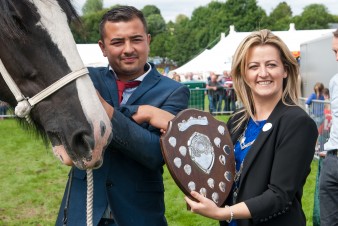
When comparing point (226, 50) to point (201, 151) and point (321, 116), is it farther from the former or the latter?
point (201, 151)

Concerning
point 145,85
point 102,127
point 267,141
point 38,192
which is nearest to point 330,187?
point 267,141

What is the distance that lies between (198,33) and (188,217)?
7730cm

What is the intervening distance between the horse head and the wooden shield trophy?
0.29m

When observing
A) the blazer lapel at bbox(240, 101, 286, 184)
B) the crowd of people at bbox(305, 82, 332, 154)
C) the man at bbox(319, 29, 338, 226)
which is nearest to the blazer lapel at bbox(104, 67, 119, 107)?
the blazer lapel at bbox(240, 101, 286, 184)

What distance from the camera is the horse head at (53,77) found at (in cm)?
191

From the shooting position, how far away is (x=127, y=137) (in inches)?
79.7

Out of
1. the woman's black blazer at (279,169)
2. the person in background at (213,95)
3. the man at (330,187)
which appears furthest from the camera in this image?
the person in background at (213,95)

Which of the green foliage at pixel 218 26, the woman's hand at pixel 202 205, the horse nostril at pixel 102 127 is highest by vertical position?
the horse nostril at pixel 102 127

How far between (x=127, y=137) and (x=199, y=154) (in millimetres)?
334

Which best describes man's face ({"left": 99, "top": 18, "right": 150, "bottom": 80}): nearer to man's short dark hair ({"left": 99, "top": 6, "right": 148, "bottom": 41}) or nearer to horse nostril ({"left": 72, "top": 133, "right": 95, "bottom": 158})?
man's short dark hair ({"left": 99, "top": 6, "right": 148, "bottom": 41})

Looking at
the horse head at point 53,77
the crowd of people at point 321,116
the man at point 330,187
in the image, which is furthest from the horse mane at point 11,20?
the crowd of people at point 321,116

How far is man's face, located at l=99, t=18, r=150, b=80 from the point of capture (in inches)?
88.9

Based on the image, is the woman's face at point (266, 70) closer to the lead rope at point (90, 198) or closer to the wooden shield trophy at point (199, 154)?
the wooden shield trophy at point (199, 154)

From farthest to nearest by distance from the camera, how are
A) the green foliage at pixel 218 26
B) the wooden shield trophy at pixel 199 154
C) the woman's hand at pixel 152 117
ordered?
the green foliage at pixel 218 26, the woman's hand at pixel 152 117, the wooden shield trophy at pixel 199 154
